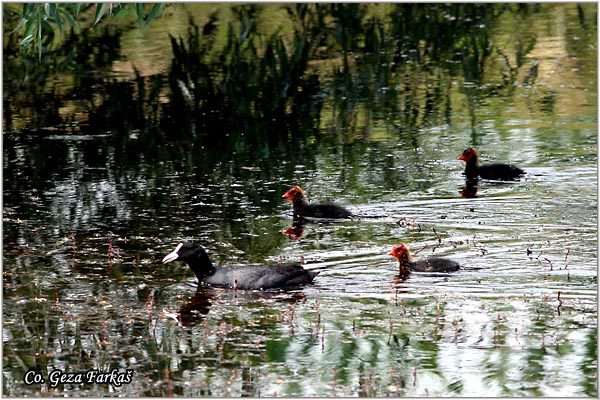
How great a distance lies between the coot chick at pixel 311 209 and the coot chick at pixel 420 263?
186 cm

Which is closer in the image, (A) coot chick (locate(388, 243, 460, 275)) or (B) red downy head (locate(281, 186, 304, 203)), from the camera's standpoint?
(A) coot chick (locate(388, 243, 460, 275))

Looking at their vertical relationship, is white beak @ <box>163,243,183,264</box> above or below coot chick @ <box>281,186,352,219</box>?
above

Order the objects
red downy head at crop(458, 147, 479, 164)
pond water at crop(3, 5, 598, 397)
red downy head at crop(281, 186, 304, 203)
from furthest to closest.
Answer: red downy head at crop(458, 147, 479, 164)
red downy head at crop(281, 186, 304, 203)
pond water at crop(3, 5, 598, 397)

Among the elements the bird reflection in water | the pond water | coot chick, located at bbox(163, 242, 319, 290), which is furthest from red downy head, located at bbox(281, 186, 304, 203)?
coot chick, located at bbox(163, 242, 319, 290)

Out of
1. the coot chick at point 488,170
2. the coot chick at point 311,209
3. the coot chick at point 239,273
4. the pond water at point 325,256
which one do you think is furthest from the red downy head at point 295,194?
the coot chick at point 239,273

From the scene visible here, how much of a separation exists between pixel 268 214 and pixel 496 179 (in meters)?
2.90

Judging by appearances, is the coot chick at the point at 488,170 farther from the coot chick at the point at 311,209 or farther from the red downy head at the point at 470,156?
the coot chick at the point at 311,209

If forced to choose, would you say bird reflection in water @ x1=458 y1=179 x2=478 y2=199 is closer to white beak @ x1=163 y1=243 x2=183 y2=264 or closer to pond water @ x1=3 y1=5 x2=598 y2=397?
pond water @ x1=3 y1=5 x2=598 y2=397

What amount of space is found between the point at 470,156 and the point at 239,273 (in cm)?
481

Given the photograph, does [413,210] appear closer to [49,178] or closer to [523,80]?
[49,178]

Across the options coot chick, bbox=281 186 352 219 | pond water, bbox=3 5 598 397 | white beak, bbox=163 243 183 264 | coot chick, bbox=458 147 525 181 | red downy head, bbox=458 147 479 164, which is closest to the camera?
pond water, bbox=3 5 598 397

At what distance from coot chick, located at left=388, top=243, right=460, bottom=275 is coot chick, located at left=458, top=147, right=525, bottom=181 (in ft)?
11.4

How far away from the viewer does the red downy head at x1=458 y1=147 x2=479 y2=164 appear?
1446cm

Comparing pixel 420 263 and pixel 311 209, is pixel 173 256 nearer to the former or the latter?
pixel 420 263
